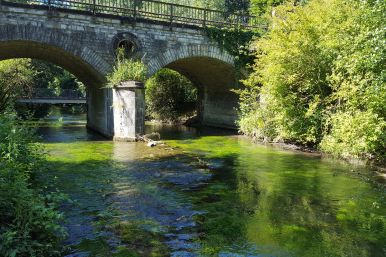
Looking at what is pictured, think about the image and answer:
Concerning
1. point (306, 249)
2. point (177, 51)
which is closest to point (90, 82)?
point (177, 51)

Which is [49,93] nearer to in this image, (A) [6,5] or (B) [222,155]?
(A) [6,5]

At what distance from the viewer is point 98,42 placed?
16734mm

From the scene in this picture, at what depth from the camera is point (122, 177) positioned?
999cm

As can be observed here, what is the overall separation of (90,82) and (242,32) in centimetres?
858

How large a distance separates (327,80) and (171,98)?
15914mm

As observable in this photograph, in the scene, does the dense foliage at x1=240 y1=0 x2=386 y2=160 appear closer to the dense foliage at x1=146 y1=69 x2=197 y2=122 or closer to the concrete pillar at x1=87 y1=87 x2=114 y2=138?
the concrete pillar at x1=87 y1=87 x2=114 y2=138

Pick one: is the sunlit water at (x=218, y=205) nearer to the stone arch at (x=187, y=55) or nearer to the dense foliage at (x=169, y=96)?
the stone arch at (x=187, y=55)

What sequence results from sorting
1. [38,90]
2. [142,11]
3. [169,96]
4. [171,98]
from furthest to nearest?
[38,90], [171,98], [169,96], [142,11]

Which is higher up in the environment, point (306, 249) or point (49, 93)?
point (49, 93)

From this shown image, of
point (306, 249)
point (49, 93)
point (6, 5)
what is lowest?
point (306, 249)

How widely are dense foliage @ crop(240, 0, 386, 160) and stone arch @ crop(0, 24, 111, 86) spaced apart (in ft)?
23.2

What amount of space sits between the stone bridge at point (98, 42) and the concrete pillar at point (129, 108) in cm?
9

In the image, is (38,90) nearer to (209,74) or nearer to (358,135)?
(209,74)

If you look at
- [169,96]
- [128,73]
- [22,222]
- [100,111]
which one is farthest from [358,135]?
[169,96]
